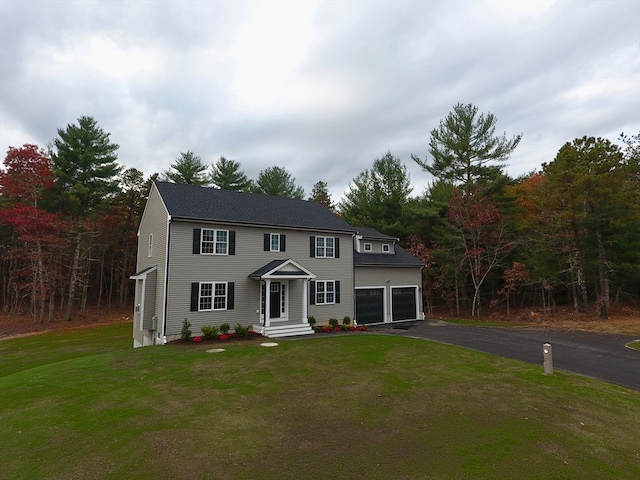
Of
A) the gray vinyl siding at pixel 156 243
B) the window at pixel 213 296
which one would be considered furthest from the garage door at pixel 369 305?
the gray vinyl siding at pixel 156 243

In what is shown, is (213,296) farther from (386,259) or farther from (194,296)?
(386,259)

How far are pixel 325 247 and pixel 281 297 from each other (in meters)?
4.43

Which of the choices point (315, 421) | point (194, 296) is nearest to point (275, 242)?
point (194, 296)

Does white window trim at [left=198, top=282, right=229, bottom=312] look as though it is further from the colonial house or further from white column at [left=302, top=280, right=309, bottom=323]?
white column at [left=302, top=280, right=309, bottom=323]

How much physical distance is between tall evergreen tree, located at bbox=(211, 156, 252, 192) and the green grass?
107 ft

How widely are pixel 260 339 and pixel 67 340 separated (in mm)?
14863

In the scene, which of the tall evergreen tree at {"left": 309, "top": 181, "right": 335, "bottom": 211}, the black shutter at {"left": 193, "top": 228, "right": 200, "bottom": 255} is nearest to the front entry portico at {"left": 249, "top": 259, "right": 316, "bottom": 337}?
the black shutter at {"left": 193, "top": 228, "right": 200, "bottom": 255}

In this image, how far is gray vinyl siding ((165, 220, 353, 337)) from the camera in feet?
56.0

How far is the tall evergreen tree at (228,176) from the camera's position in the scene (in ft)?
139

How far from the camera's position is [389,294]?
24.8 metres

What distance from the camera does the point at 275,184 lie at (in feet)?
147

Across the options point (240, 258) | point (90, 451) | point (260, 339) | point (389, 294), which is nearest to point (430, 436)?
point (90, 451)

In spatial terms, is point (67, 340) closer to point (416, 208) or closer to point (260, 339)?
point (260, 339)

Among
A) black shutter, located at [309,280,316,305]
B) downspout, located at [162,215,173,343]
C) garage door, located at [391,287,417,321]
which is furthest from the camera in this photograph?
garage door, located at [391,287,417,321]
